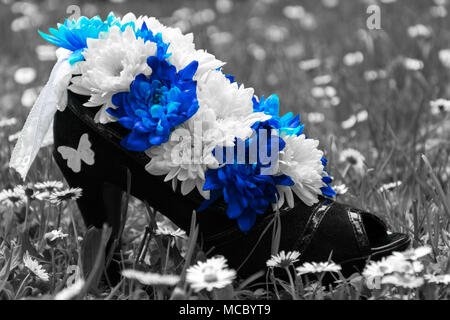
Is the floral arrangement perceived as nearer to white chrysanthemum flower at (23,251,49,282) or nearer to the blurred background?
white chrysanthemum flower at (23,251,49,282)

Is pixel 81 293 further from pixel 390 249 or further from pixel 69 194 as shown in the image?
pixel 390 249

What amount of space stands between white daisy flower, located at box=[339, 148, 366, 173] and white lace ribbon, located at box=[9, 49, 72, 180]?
0.67 m

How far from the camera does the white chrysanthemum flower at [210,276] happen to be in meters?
0.81

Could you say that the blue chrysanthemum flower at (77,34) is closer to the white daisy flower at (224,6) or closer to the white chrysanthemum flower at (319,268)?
the white chrysanthemum flower at (319,268)

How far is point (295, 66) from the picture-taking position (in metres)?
2.47

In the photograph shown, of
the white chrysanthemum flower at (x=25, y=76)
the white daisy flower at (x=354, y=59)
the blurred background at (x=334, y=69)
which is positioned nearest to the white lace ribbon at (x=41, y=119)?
the blurred background at (x=334, y=69)

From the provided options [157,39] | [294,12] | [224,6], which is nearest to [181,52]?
[157,39]

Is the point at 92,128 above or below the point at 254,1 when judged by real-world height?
below

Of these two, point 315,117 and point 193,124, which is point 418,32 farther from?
point 193,124

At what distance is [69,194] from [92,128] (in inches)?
4.7

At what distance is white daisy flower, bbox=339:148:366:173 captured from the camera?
1.45 m

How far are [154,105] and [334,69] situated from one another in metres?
1.40

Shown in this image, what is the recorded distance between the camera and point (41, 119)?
109cm

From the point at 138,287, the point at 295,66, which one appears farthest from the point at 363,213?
the point at 295,66
